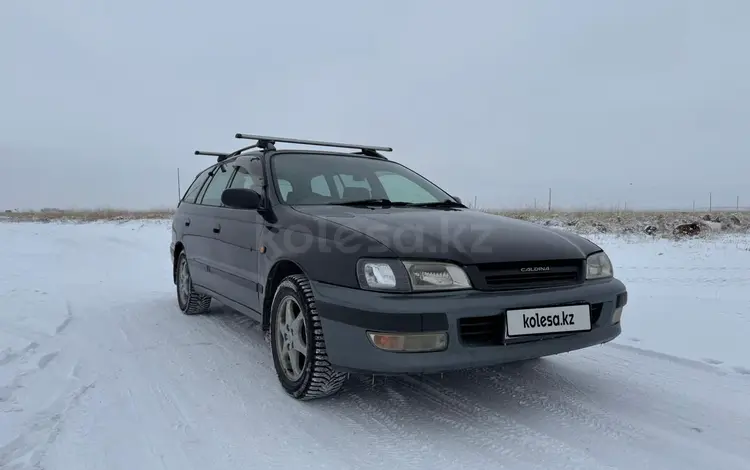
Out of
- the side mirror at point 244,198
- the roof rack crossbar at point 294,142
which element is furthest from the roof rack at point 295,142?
the side mirror at point 244,198

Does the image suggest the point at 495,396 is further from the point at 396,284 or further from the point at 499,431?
the point at 396,284

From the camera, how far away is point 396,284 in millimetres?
2354

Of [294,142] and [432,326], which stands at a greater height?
[294,142]

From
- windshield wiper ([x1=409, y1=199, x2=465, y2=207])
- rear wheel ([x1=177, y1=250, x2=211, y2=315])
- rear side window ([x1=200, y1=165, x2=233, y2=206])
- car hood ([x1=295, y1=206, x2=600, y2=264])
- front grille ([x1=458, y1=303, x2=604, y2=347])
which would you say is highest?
rear side window ([x1=200, y1=165, x2=233, y2=206])

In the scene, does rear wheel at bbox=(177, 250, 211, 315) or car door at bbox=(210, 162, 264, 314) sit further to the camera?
rear wheel at bbox=(177, 250, 211, 315)

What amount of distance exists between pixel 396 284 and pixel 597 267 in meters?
1.27

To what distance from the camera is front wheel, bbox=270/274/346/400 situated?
2.61 metres

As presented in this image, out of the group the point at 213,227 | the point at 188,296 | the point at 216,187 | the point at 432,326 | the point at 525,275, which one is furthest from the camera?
the point at 188,296

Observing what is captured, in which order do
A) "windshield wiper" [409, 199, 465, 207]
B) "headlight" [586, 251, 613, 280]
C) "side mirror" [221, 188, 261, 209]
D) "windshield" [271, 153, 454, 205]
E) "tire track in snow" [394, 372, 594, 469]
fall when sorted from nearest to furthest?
"tire track in snow" [394, 372, 594, 469], "headlight" [586, 251, 613, 280], "side mirror" [221, 188, 261, 209], "windshield" [271, 153, 454, 205], "windshield wiper" [409, 199, 465, 207]

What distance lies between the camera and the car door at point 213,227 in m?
4.07

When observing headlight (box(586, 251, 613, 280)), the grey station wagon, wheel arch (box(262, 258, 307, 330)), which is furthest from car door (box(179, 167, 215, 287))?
headlight (box(586, 251, 613, 280))

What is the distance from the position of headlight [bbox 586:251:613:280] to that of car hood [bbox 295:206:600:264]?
0.05 metres

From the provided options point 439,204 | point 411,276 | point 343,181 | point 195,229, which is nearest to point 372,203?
point 343,181

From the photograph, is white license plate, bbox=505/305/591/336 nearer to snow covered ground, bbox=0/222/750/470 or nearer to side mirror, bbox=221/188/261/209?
snow covered ground, bbox=0/222/750/470
